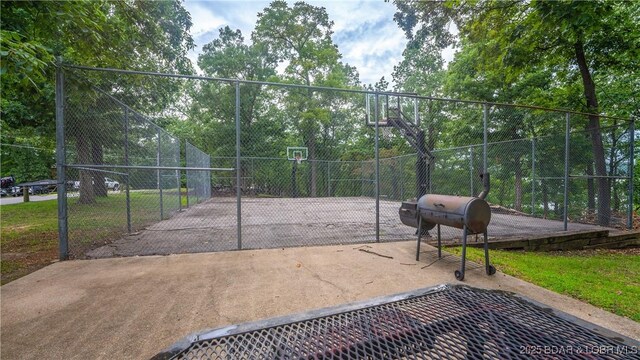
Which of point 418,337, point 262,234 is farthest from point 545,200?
point 418,337

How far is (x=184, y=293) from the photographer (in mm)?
2613

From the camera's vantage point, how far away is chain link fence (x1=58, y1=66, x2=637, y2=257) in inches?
185

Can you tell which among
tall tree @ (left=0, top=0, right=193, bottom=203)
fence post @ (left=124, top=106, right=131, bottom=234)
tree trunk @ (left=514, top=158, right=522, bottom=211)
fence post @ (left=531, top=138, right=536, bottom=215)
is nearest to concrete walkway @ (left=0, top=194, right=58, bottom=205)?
tall tree @ (left=0, top=0, right=193, bottom=203)

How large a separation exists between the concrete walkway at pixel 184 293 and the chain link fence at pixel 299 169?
0.87m

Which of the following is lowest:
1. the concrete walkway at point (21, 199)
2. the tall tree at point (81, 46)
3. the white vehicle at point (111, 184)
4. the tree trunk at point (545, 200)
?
the concrete walkway at point (21, 199)

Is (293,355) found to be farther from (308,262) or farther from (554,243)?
(554,243)

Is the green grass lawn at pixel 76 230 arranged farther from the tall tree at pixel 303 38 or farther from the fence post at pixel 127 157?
the tall tree at pixel 303 38

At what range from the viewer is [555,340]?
42.5 inches

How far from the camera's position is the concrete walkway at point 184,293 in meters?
1.89

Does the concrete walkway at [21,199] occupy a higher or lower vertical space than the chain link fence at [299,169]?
lower

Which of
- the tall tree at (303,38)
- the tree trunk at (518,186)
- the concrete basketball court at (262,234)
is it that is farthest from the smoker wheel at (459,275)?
the tall tree at (303,38)

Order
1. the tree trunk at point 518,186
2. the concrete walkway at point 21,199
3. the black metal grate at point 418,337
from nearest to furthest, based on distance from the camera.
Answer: the black metal grate at point 418,337, the tree trunk at point 518,186, the concrete walkway at point 21,199

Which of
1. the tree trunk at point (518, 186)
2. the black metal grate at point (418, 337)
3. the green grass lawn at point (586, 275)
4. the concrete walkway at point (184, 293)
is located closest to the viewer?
the black metal grate at point (418, 337)

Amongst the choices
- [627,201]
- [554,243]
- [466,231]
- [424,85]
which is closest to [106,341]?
[466,231]
